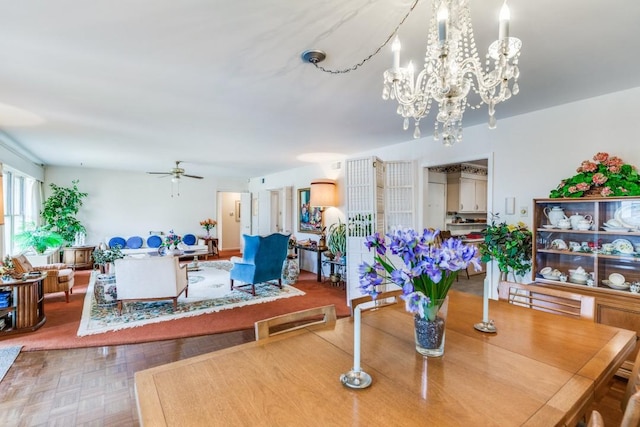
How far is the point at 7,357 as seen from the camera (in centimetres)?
283

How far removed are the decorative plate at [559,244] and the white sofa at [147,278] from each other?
4.29 m

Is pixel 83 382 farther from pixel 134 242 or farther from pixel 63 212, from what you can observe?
pixel 63 212

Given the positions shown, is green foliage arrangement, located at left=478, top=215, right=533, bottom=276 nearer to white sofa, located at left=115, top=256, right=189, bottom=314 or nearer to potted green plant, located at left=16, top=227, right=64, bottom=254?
white sofa, located at left=115, top=256, right=189, bottom=314

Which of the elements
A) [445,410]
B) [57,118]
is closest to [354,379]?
[445,410]

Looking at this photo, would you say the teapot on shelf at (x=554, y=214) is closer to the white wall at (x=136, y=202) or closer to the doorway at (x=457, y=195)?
the doorway at (x=457, y=195)

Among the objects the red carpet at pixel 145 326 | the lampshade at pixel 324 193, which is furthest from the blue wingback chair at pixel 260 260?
the lampshade at pixel 324 193

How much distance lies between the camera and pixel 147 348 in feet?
10.1

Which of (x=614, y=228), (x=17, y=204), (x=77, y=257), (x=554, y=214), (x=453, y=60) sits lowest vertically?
(x=77, y=257)

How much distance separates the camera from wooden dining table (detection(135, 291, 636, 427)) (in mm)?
897

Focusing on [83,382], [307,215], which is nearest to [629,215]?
[83,382]

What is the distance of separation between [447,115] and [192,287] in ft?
16.0

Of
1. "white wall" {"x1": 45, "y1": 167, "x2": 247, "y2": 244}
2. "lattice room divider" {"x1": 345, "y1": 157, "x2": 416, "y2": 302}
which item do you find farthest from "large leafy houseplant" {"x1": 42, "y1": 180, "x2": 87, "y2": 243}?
"lattice room divider" {"x1": 345, "y1": 157, "x2": 416, "y2": 302}

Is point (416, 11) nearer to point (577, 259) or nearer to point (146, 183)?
point (577, 259)

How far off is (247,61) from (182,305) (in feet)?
11.3
